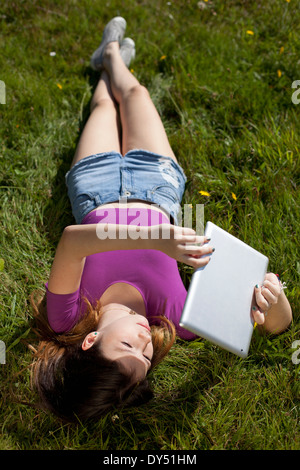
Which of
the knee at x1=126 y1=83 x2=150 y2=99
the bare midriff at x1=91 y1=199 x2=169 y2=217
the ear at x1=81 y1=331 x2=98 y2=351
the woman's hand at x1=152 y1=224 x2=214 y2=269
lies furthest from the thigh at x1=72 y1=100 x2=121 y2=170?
the ear at x1=81 y1=331 x2=98 y2=351

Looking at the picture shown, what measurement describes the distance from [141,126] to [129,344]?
4.81 ft

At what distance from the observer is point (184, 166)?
9.78ft

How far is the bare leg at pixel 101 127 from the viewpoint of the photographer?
8.94 feet

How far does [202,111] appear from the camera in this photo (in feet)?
10.6

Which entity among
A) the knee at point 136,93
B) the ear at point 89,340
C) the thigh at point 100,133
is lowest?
the ear at point 89,340

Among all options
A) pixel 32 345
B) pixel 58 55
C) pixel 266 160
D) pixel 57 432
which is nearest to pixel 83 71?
pixel 58 55

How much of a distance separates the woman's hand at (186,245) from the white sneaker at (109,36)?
1.97 m

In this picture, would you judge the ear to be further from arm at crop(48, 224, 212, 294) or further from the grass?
the grass

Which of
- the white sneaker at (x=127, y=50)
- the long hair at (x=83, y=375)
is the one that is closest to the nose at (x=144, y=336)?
the long hair at (x=83, y=375)

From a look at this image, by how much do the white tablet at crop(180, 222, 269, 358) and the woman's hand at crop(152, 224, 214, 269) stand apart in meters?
0.04

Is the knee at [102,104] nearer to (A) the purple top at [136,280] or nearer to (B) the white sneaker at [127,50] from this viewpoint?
(B) the white sneaker at [127,50]

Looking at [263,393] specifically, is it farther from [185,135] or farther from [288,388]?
[185,135]

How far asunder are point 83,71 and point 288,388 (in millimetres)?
2742

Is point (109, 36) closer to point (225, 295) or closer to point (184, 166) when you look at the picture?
point (184, 166)
